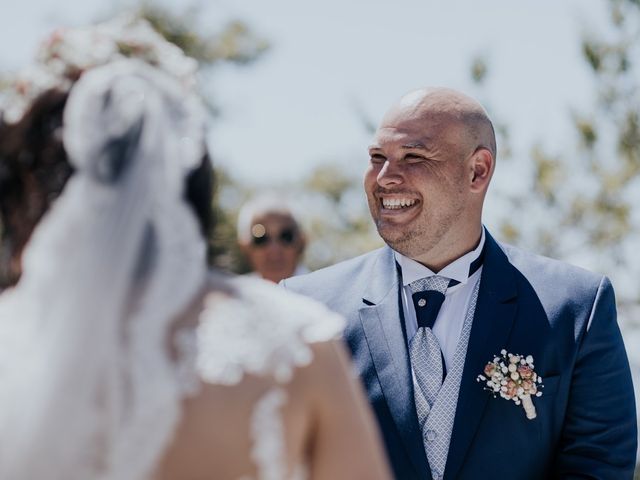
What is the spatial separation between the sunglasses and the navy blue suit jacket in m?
2.67

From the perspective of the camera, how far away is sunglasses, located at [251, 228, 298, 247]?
23.1 ft

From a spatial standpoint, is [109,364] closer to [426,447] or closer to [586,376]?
[426,447]

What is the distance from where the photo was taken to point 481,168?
4684mm

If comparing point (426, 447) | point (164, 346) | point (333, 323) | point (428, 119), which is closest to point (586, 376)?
point (426, 447)

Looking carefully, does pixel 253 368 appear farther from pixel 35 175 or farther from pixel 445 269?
pixel 445 269

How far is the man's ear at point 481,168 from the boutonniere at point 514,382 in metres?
0.90

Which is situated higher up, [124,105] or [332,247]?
[124,105]

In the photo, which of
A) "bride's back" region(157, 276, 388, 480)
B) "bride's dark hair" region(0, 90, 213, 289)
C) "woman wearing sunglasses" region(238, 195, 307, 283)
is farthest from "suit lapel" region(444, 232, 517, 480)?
"woman wearing sunglasses" region(238, 195, 307, 283)

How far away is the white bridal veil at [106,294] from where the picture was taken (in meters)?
1.95

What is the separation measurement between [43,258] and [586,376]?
8.47 ft

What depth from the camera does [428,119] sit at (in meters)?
4.50

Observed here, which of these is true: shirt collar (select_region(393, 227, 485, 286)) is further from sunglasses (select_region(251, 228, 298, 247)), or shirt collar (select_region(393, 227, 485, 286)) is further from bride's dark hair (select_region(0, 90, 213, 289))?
sunglasses (select_region(251, 228, 298, 247))

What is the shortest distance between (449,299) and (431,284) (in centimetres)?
9

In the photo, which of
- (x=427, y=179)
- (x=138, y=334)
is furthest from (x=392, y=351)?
(x=138, y=334)
